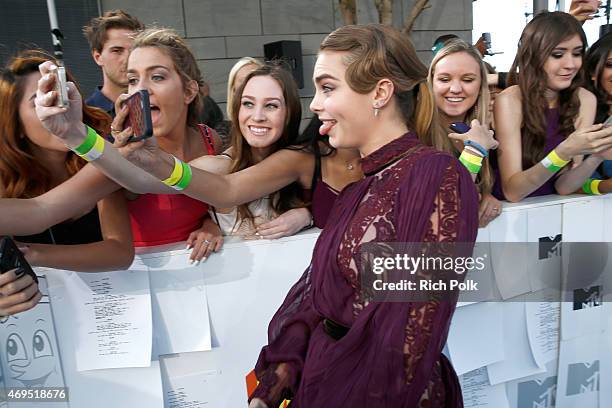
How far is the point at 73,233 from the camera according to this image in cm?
168

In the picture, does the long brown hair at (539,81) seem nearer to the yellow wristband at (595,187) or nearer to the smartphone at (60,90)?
the yellow wristband at (595,187)

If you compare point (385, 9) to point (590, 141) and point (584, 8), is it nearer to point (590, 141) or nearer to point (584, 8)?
point (584, 8)

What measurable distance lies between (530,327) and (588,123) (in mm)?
1020

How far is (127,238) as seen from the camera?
1618mm

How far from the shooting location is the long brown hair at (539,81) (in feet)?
7.13

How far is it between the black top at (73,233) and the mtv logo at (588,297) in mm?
2025

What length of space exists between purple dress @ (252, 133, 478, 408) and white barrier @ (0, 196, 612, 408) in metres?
0.47

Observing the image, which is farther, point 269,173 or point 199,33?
point 199,33

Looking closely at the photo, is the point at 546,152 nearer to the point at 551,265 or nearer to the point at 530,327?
the point at 551,265

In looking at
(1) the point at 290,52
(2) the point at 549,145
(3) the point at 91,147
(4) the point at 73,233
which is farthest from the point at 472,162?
(1) the point at 290,52

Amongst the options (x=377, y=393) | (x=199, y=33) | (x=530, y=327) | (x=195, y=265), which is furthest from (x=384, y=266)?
(x=199, y=33)

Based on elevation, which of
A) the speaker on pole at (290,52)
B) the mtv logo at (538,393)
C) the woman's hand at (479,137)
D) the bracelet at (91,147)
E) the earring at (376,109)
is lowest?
the mtv logo at (538,393)

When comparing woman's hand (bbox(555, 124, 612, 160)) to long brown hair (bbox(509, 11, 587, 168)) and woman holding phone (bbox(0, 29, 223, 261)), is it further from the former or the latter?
woman holding phone (bbox(0, 29, 223, 261))

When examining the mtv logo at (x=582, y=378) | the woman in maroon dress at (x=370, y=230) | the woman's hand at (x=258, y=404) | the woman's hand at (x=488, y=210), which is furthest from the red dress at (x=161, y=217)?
the mtv logo at (x=582, y=378)
